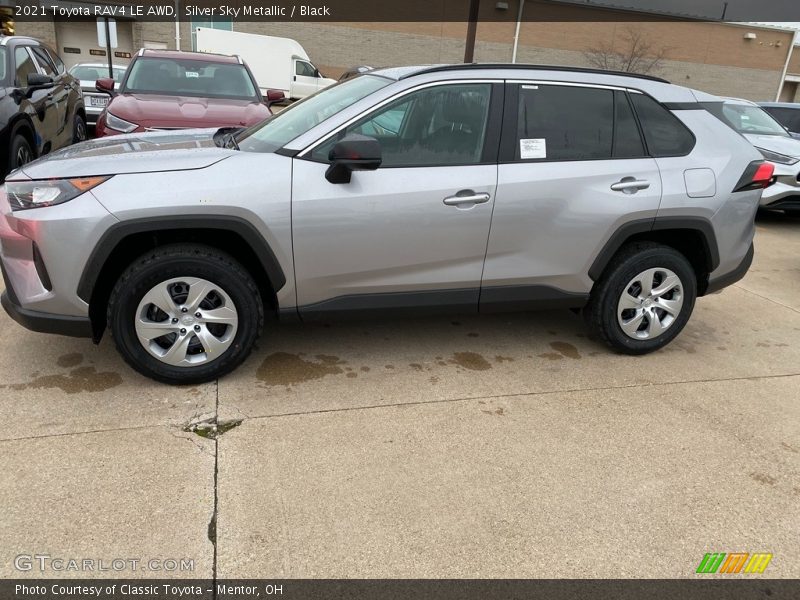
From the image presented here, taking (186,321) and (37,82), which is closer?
(186,321)

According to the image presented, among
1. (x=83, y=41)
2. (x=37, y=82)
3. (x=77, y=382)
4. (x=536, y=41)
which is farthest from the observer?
(x=536, y=41)

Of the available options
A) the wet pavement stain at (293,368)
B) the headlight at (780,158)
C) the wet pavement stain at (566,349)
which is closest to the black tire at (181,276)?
the wet pavement stain at (293,368)

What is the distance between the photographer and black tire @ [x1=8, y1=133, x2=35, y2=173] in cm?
571

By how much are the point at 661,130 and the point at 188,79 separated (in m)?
5.17

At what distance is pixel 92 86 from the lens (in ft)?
39.1

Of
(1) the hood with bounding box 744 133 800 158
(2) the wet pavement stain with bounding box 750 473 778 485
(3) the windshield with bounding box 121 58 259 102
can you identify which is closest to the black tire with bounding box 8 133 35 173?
(3) the windshield with bounding box 121 58 259 102

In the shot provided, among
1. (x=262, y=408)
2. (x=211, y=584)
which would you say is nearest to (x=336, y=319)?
(x=262, y=408)

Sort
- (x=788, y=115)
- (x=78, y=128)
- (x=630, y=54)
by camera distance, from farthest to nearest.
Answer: (x=630, y=54) < (x=788, y=115) < (x=78, y=128)

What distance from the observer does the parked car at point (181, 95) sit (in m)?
5.81

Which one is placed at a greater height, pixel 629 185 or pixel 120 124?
pixel 629 185

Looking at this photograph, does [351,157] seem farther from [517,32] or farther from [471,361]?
[517,32]

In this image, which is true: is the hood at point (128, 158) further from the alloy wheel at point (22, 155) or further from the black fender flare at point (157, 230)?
the alloy wheel at point (22, 155)

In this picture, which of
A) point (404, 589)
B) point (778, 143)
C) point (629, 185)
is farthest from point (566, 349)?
point (778, 143)

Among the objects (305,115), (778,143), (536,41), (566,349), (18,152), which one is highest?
(536,41)
